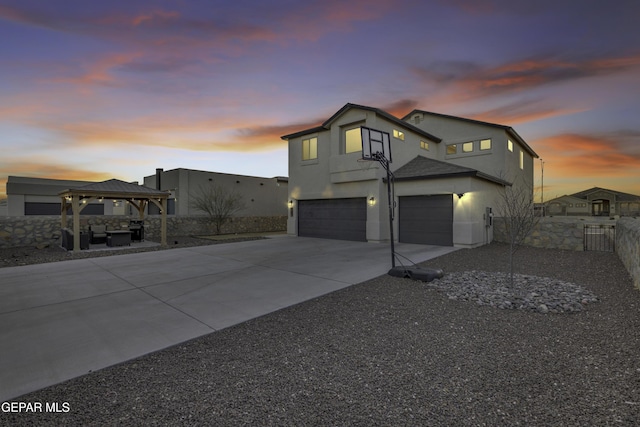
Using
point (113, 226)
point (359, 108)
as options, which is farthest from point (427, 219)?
point (113, 226)

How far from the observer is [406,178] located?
47.1 feet

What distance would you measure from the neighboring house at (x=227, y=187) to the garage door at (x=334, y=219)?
8.18m

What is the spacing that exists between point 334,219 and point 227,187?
11.5 meters

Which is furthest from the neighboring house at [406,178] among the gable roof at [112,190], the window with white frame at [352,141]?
the gable roof at [112,190]

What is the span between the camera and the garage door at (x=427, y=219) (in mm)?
13484

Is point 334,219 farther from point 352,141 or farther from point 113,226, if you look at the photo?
point 113,226

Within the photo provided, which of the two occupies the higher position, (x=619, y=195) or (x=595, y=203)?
(x=619, y=195)

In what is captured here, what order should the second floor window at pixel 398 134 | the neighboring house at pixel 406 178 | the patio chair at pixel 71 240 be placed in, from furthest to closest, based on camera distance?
the second floor window at pixel 398 134 < the neighboring house at pixel 406 178 < the patio chair at pixel 71 240

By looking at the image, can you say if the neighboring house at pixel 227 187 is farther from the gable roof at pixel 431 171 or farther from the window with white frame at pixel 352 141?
the gable roof at pixel 431 171

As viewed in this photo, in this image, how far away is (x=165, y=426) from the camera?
7.29 feet

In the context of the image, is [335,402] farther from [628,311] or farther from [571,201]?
[571,201]

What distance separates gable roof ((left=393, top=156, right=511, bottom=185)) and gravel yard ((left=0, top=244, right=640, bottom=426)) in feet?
28.1

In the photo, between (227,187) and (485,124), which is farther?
(227,187)

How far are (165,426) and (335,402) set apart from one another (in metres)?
1.41
